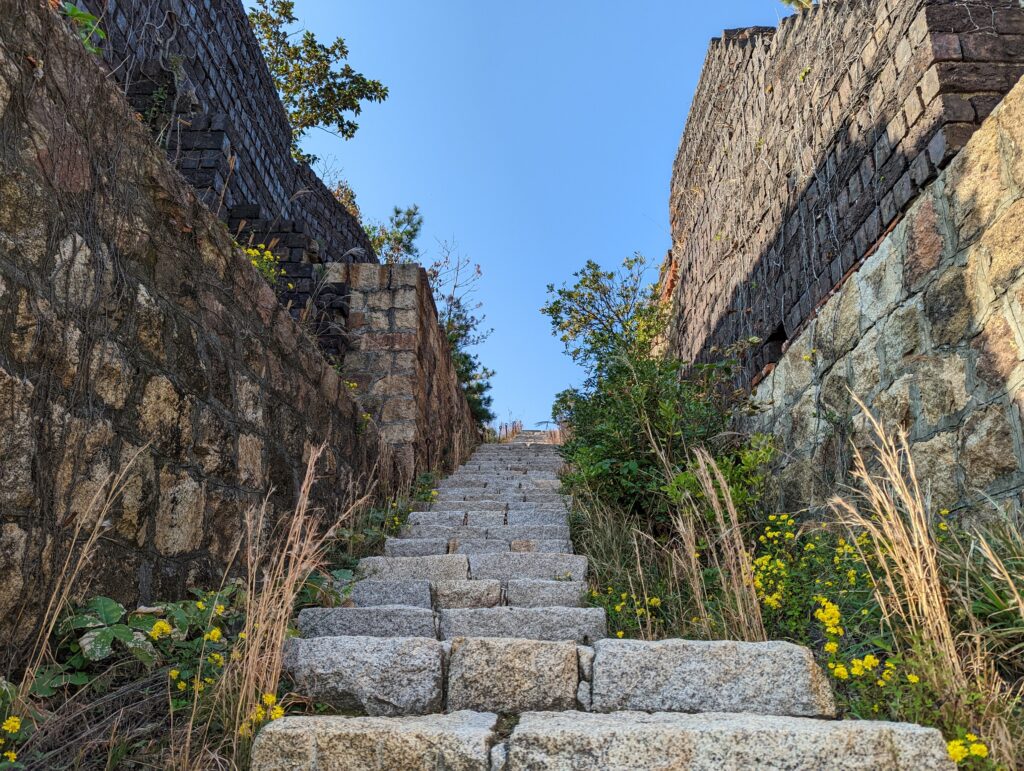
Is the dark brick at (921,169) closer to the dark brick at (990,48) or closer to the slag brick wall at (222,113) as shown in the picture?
the dark brick at (990,48)

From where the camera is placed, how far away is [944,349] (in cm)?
288

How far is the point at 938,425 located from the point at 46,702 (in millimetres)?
2769

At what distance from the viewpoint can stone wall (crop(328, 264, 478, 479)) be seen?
5.88 m

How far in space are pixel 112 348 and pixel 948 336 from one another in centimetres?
262

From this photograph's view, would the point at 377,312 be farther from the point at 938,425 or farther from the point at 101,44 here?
the point at 938,425

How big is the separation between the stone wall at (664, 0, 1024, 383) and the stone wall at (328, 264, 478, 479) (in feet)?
7.41

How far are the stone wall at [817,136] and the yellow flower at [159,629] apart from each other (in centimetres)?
298

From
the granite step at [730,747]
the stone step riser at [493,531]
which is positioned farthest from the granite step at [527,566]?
the granite step at [730,747]

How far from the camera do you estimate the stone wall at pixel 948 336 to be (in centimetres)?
251

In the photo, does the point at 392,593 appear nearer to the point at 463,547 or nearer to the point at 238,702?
the point at 463,547

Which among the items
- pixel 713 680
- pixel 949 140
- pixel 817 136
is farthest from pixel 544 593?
pixel 817 136

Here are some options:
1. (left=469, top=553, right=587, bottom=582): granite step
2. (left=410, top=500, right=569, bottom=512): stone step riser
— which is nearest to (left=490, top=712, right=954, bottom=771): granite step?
(left=469, top=553, right=587, bottom=582): granite step

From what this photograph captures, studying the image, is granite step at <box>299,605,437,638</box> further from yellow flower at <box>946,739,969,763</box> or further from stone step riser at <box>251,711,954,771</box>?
yellow flower at <box>946,739,969,763</box>

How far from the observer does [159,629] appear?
2.16 m
